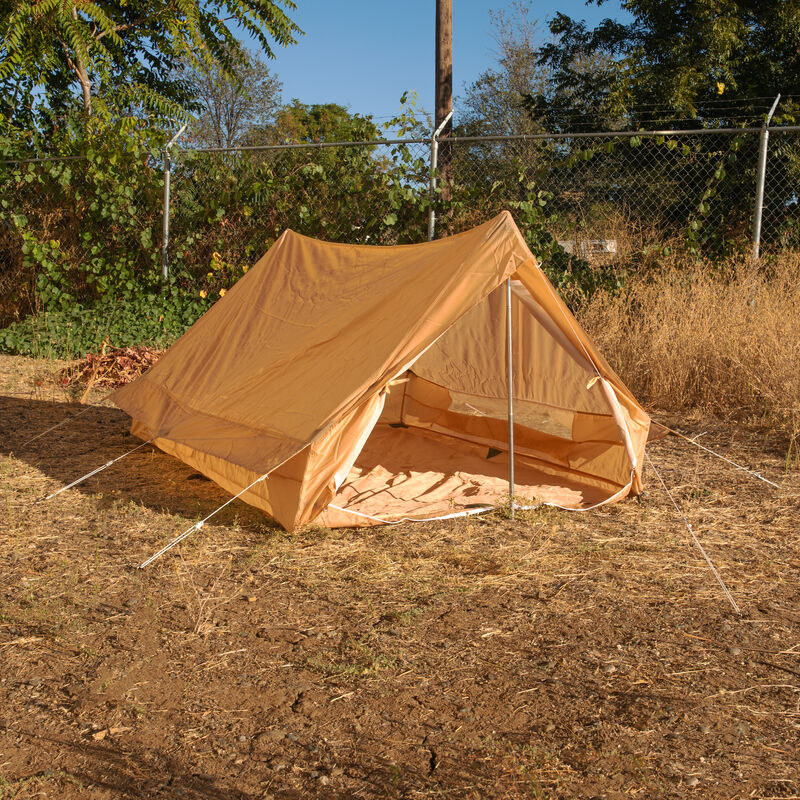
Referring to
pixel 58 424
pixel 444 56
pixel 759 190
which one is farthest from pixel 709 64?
pixel 58 424

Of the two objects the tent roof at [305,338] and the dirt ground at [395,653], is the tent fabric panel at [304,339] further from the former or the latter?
the dirt ground at [395,653]

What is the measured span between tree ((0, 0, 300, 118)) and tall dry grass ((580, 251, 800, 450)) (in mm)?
7353

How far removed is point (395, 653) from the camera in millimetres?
2652

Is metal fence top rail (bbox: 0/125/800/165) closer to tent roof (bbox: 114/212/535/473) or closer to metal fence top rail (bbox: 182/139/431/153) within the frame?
metal fence top rail (bbox: 182/139/431/153)

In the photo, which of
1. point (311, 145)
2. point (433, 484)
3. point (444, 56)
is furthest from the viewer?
A: point (444, 56)

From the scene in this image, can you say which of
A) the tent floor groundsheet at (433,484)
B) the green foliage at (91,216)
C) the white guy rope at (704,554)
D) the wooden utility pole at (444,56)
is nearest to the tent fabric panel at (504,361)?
the tent floor groundsheet at (433,484)

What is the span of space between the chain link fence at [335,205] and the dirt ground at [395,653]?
3868 millimetres

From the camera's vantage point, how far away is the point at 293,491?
11.6ft

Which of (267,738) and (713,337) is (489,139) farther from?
(267,738)

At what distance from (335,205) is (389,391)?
375 centimetres

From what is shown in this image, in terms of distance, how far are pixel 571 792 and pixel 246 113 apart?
31820 millimetres

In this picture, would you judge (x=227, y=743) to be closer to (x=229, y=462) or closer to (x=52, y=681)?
(x=52, y=681)

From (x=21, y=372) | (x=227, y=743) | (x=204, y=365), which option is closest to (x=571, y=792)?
(x=227, y=743)

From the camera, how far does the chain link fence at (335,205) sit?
7.41m
